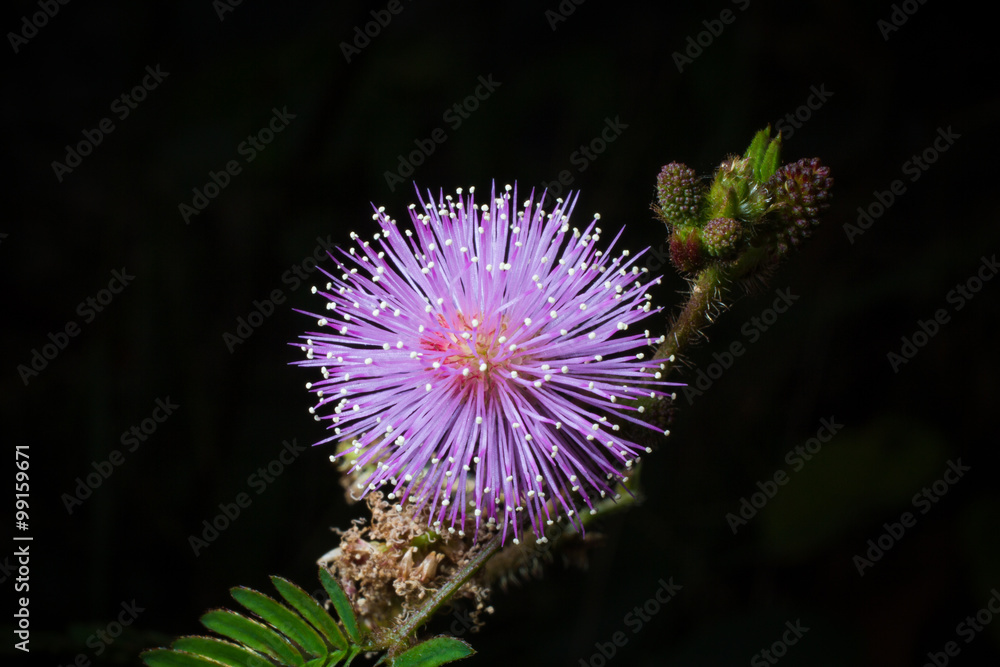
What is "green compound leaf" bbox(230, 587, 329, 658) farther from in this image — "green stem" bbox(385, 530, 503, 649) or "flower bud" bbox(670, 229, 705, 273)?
"flower bud" bbox(670, 229, 705, 273)

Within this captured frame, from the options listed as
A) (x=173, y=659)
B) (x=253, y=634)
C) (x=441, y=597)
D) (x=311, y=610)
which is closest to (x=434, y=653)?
(x=441, y=597)

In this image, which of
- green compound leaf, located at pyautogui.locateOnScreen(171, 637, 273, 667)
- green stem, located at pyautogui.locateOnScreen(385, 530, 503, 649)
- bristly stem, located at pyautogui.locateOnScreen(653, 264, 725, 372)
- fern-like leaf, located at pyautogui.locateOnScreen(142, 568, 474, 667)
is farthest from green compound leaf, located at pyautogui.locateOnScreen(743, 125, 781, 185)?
green compound leaf, located at pyautogui.locateOnScreen(171, 637, 273, 667)

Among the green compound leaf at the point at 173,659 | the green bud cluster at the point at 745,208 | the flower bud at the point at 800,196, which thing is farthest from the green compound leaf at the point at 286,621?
the flower bud at the point at 800,196

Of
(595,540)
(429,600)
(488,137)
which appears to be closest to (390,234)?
(429,600)

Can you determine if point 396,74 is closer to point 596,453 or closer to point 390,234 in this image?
point 390,234

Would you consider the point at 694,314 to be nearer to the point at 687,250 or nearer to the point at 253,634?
the point at 687,250

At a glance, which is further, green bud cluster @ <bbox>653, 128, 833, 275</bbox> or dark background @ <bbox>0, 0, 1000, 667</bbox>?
dark background @ <bbox>0, 0, 1000, 667</bbox>

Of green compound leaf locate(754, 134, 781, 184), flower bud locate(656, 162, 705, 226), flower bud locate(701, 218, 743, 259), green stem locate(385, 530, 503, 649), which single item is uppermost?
flower bud locate(656, 162, 705, 226)
